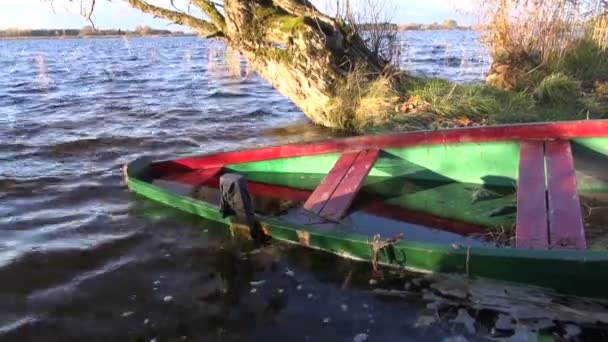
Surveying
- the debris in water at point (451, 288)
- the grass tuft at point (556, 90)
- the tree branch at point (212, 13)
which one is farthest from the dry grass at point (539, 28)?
the debris in water at point (451, 288)

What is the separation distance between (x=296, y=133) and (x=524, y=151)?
4.80m

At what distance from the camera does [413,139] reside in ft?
18.6

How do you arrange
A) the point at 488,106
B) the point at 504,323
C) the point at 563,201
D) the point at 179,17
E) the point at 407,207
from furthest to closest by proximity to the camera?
the point at 179,17 → the point at 488,106 → the point at 407,207 → the point at 563,201 → the point at 504,323

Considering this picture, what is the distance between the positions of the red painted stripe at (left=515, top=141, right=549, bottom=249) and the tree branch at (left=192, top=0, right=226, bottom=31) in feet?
19.9

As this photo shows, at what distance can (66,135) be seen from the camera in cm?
938

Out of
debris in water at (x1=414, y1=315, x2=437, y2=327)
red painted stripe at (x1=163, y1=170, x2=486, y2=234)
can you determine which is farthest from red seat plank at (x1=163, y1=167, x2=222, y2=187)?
debris in water at (x1=414, y1=315, x2=437, y2=327)

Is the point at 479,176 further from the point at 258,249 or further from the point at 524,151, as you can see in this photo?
the point at 258,249

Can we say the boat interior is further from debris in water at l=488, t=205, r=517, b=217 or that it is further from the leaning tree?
the leaning tree

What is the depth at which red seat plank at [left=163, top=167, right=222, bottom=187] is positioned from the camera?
6.23 m

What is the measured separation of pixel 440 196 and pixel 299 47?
4.23 meters

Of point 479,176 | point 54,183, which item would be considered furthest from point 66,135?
point 479,176

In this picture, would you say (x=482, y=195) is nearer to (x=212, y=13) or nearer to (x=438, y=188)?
(x=438, y=188)

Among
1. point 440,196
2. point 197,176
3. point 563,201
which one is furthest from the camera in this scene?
point 197,176

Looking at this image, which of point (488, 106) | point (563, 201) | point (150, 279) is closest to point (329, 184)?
point (150, 279)
